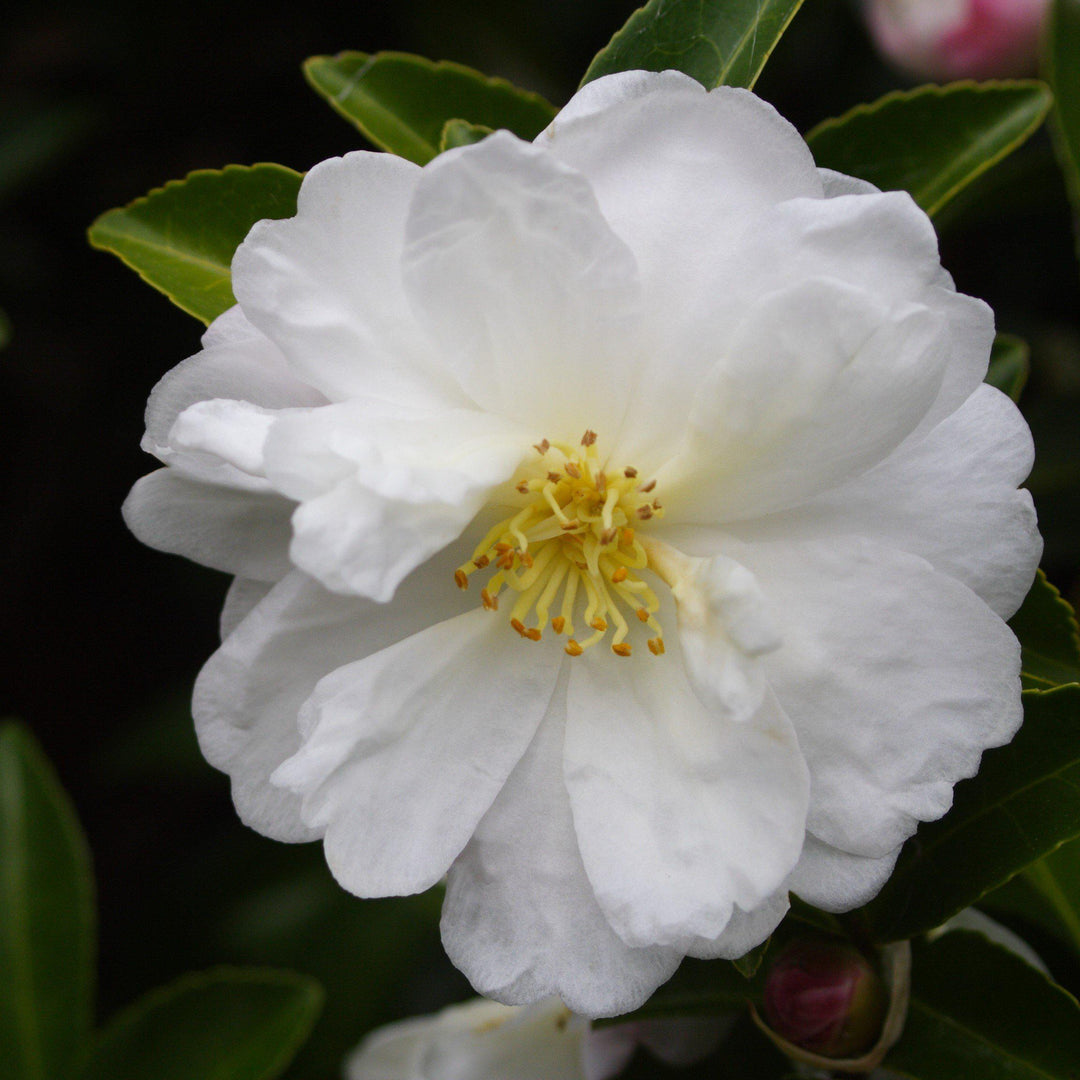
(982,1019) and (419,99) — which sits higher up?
(419,99)

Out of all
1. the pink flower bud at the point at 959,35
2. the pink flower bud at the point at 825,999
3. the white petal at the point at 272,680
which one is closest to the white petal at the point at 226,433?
the white petal at the point at 272,680

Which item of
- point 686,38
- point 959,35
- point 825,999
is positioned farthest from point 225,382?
point 959,35

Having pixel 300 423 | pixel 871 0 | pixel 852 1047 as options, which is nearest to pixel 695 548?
pixel 300 423

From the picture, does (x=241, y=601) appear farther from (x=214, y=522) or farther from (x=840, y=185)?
(x=840, y=185)

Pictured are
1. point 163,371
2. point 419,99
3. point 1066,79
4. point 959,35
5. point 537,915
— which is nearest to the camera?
point 537,915

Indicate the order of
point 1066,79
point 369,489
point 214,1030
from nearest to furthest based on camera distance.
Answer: point 369,489, point 1066,79, point 214,1030

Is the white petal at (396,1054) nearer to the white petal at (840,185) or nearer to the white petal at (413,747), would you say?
the white petal at (413,747)

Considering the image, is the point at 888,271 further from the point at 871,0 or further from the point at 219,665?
the point at 871,0
